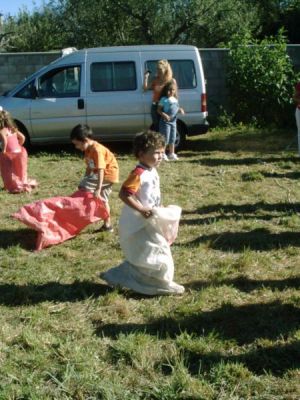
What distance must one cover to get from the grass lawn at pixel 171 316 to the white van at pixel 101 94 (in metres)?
4.01

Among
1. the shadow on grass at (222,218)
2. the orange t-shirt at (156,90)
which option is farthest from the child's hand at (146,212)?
the orange t-shirt at (156,90)

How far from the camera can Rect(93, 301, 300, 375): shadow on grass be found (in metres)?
3.40

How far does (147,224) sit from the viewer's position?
4195mm

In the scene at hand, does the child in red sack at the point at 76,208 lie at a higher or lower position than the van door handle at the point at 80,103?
lower

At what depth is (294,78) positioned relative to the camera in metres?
13.0

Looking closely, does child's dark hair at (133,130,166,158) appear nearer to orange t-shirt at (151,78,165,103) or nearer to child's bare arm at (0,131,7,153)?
child's bare arm at (0,131,7,153)

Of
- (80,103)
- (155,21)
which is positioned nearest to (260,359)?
(80,103)

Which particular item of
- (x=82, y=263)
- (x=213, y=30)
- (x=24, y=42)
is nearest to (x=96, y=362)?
(x=82, y=263)

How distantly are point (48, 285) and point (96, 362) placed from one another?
1.36 m

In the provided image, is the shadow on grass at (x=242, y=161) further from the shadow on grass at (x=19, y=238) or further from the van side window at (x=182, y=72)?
the shadow on grass at (x=19, y=238)

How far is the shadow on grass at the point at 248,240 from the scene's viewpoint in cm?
550

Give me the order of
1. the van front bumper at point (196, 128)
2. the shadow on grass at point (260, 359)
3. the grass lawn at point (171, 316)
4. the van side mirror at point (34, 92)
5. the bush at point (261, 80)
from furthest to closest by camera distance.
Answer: the bush at point (261, 80) → the van front bumper at point (196, 128) → the van side mirror at point (34, 92) → the shadow on grass at point (260, 359) → the grass lawn at point (171, 316)

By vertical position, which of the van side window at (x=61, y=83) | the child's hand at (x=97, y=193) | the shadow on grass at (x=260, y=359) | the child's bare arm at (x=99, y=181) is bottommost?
the shadow on grass at (x=260, y=359)

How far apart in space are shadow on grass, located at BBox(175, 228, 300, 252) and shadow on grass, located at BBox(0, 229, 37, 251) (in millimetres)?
1453
